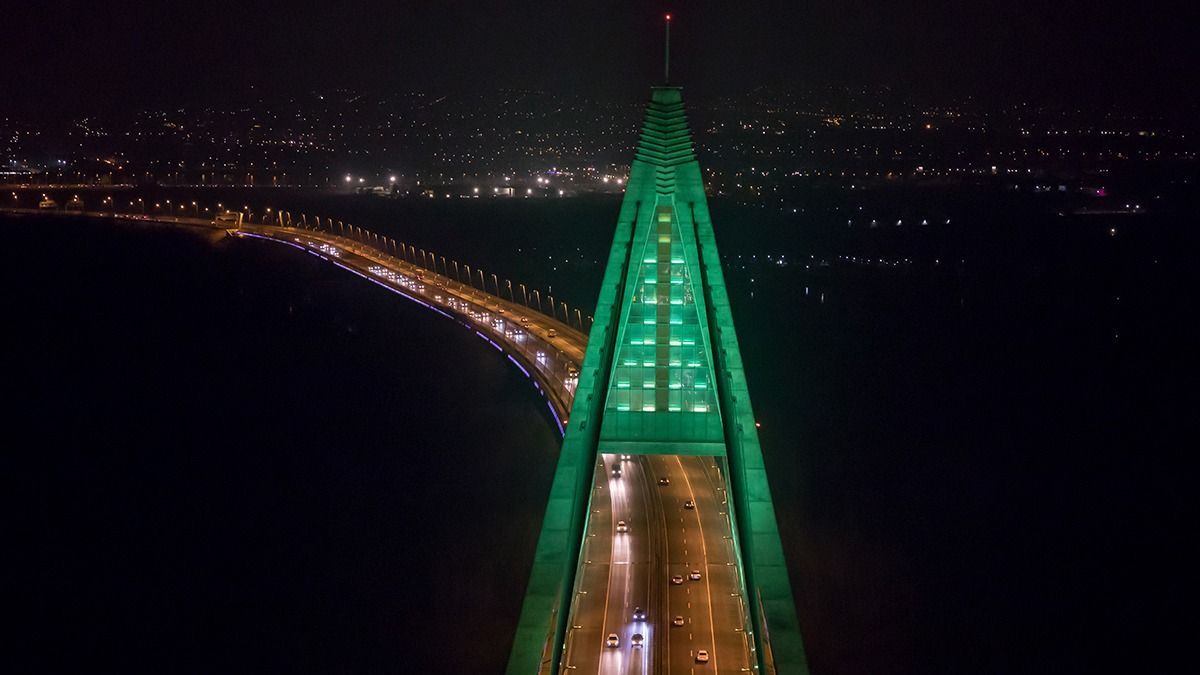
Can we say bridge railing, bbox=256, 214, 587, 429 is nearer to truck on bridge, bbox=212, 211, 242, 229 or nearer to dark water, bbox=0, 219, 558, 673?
dark water, bbox=0, 219, 558, 673

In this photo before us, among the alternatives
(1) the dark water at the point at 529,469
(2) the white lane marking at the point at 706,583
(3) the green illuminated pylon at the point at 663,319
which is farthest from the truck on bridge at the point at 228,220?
(3) the green illuminated pylon at the point at 663,319

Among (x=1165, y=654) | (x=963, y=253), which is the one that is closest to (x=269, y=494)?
(x=1165, y=654)

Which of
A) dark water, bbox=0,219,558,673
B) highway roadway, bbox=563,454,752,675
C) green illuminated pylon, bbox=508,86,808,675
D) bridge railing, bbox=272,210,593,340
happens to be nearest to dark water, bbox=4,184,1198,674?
dark water, bbox=0,219,558,673

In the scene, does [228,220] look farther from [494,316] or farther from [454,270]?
[494,316]

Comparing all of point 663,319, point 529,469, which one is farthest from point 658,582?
point 529,469

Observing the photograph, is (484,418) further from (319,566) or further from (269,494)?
(319,566)

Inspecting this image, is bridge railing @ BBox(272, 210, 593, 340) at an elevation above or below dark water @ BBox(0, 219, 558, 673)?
above

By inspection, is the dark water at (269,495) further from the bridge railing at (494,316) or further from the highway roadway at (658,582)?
the highway roadway at (658,582)
